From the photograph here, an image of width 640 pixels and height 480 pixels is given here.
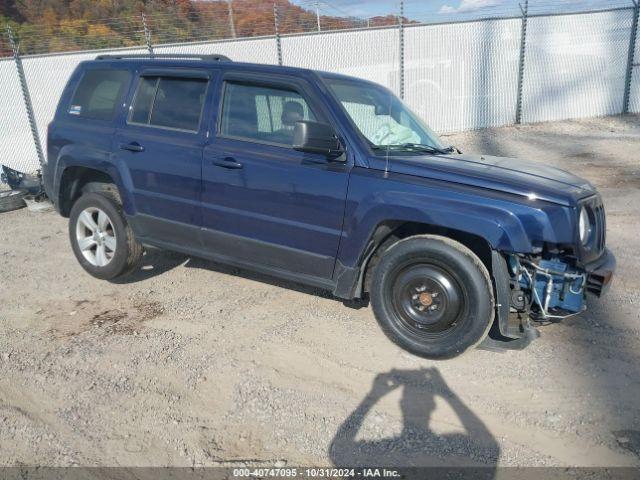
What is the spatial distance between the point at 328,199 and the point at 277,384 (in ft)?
4.23

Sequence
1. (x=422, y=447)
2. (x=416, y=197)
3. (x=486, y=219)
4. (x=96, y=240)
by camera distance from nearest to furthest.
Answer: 1. (x=422, y=447)
2. (x=486, y=219)
3. (x=416, y=197)
4. (x=96, y=240)

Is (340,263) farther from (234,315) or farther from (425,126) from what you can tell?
(425,126)

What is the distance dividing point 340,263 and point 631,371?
199 centimetres

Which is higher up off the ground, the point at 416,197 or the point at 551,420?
the point at 416,197

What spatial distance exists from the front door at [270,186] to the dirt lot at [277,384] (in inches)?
23.4

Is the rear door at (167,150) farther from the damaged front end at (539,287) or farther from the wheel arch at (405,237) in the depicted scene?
the damaged front end at (539,287)

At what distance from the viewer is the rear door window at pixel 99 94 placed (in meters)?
4.88

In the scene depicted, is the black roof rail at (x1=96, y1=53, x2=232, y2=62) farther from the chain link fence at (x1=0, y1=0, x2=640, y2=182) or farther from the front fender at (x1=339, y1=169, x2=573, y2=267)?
the chain link fence at (x1=0, y1=0, x2=640, y2=182)

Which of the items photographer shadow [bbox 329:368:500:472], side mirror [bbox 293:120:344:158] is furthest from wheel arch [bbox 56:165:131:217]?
photographer shadow [bbox 329:368:500:472]

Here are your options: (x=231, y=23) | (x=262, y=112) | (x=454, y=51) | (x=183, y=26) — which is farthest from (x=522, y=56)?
(x=262, y=112)

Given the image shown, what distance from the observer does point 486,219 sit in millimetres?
3299

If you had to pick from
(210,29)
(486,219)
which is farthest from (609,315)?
(210,29)

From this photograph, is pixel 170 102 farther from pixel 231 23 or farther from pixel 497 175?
pixel 231 23

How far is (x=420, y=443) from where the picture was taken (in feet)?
9.41
